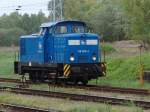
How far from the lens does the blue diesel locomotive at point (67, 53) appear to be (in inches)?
998

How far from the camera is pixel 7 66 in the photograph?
42.7 metres

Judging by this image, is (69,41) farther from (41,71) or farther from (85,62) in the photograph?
(41,71)

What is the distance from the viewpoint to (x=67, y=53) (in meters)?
25.4

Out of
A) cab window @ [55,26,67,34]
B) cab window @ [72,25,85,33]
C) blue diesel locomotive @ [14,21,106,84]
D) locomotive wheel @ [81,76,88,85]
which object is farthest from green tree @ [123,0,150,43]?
cab window @ [55,26,67,34]

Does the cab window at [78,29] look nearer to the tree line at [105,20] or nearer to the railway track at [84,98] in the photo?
the railway track at [84,98]

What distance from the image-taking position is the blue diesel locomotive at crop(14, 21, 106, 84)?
25359 mm

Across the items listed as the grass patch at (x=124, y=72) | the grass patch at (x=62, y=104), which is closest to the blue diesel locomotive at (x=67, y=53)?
the grass patch at (x=124, y=72)

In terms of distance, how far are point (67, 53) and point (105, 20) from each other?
180 feet

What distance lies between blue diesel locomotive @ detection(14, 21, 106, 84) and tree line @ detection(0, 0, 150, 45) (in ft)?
35.0

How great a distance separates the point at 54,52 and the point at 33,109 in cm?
1017

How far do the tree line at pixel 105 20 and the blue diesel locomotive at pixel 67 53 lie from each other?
1068 cm

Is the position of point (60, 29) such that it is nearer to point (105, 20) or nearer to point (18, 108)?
point (18, 108)

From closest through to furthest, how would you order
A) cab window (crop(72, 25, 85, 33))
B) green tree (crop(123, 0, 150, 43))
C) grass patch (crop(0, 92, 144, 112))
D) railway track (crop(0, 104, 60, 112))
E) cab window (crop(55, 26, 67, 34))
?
grass patch (crop(0, 92, 144, 112)) → railway track (crop(0, 104, 60, 112)) → cab window (crop(55, 26, 67, 34)) → cab window (crop(72, 25, 85, 33)) → green tree (crop(123, 0, 150, 43))

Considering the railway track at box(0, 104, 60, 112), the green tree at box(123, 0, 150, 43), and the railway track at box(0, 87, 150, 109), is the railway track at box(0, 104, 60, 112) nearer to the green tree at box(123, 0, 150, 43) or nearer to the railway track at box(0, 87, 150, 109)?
the railway track at box(0, 87, 150, 109)
